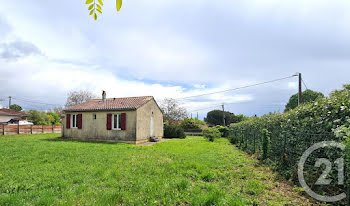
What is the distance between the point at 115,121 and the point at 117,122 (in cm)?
25

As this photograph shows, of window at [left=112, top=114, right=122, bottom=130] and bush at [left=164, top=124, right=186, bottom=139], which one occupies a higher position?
window at [left=112, top=114, right=122, bottom=130]

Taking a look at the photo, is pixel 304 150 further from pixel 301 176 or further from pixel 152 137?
pixel 152 137

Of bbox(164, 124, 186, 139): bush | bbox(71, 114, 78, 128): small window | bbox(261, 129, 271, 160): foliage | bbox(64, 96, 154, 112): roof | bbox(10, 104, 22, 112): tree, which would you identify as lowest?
bbox(164, 124, 186, 139): bush

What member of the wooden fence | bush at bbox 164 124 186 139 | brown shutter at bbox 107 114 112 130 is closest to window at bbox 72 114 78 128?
brown shutter at bbox 107 114 112 130

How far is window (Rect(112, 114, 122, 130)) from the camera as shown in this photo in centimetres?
1518

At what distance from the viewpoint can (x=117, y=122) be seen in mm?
15258

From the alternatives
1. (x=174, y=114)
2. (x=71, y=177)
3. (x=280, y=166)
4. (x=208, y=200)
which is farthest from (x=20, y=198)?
(x=174, y=114)

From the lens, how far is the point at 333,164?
3453mm

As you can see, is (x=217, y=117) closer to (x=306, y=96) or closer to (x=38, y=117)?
(x=306, y=96)

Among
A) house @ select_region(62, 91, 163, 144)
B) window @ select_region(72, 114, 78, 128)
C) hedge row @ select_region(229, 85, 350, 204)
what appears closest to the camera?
hedge row @ select_region(229, 85, 350, 204)

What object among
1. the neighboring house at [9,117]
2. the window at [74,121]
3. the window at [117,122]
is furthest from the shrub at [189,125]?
the neighboring house at [9,117]

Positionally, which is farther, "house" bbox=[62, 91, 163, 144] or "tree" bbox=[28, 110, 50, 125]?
"tree" bbox=[28, 110, 50, 125]

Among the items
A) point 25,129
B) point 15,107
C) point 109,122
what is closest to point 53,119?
point 25,129

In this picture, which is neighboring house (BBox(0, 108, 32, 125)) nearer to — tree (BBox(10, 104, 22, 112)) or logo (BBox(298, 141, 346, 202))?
tree (BBox(10, 104, 22, 112))
